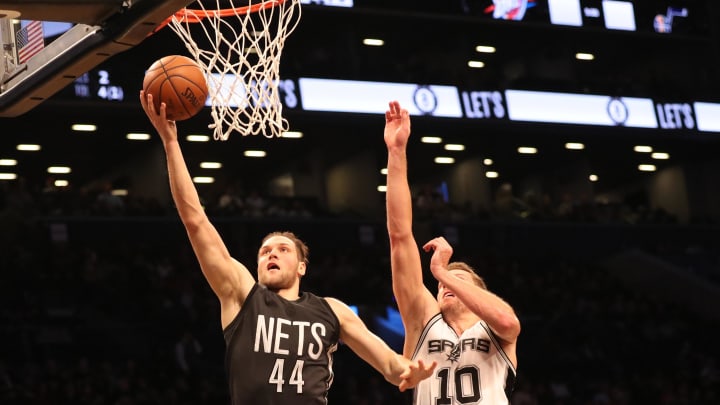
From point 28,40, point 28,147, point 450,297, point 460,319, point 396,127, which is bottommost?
point 460,319

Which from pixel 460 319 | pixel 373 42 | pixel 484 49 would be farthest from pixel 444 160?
pixel 460 319

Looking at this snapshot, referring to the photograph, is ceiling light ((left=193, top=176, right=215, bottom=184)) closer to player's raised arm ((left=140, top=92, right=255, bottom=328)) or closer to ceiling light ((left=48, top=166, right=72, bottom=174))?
ceiling light ((left=48, top=166, right=72, bottom=174))

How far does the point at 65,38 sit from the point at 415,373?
236 centimetres

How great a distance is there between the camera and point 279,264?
5.37 meters

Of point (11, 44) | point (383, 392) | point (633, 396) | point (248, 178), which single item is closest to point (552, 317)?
point (633, 396)

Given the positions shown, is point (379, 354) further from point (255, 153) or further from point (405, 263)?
point (255, 153)

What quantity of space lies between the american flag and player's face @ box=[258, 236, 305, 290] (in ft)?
5.62

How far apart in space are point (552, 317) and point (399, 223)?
46.9 ft

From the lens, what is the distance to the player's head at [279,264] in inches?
211

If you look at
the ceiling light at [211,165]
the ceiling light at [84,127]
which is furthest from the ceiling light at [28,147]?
the ceiling light at [211,165]

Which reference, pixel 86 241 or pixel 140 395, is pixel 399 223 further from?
pixel 86 241

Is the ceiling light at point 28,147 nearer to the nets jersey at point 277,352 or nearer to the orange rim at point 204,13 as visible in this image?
the orange rim at point 204,13

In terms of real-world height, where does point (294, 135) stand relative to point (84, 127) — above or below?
below

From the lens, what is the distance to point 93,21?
5.18 meters
